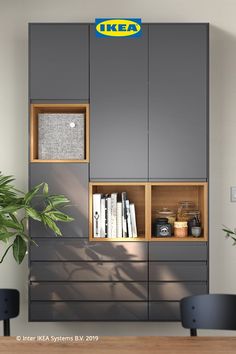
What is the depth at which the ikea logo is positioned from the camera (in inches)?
141

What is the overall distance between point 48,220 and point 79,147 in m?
0.61

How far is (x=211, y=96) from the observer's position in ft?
12.9

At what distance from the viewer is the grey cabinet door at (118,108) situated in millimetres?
3566

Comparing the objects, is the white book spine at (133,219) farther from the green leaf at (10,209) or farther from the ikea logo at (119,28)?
the ikea logo at (119,28)

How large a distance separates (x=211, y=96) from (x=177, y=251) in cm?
124

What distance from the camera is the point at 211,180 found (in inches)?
155

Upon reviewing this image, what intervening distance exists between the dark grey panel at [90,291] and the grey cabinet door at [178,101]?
0.80m

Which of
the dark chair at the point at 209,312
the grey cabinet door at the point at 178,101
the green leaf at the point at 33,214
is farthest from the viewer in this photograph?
the grey cabinet door at the point at 178,101

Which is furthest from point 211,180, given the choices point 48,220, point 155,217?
point 48,220

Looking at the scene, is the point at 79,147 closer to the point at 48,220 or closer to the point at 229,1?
the point at 48,220

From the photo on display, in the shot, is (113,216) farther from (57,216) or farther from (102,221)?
(57,216)

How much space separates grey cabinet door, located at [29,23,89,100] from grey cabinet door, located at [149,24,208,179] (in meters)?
0.47

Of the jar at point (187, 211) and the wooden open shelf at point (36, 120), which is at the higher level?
the wooden open shelf at point (36, 120)

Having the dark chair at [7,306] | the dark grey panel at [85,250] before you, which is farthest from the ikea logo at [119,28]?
the dark chair at [7,306]
